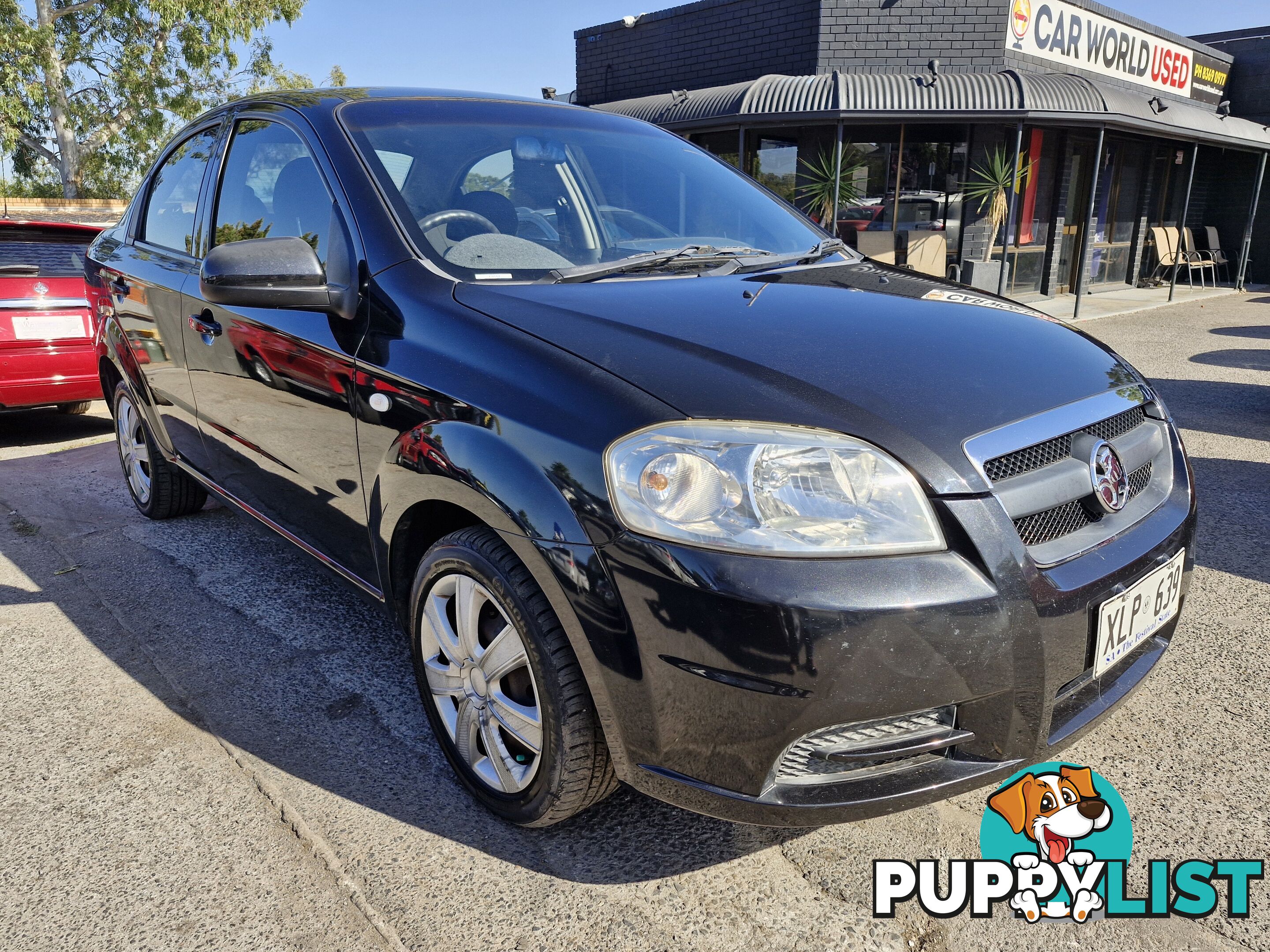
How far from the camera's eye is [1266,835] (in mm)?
2055

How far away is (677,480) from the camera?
5.38ft

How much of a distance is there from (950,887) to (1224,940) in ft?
1.67

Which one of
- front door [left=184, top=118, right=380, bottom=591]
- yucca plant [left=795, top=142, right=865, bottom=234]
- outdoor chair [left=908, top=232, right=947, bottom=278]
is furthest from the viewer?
outdoor chair [left=908, top=232, right=947, bottom=278]

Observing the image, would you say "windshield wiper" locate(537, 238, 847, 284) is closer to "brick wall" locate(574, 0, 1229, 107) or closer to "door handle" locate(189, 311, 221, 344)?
"door handle" locate(189, 311, 221, 344)

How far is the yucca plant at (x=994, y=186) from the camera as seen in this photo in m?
11.7

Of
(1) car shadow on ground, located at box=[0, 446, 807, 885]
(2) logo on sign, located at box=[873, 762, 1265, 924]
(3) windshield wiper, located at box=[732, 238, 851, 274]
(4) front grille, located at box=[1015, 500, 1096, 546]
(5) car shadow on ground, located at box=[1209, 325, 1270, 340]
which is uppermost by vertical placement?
A: (3) windshield wiper, located at box=[732, 238, 851, 274]

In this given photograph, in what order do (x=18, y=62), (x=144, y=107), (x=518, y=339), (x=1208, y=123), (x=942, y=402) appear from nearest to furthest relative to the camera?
(x=942, y=402) → (x=518, y=339) → (x=1208, y=123) → (x=18, y=62) → (x=144, y=107)

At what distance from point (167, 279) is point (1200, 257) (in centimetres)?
→ 1841

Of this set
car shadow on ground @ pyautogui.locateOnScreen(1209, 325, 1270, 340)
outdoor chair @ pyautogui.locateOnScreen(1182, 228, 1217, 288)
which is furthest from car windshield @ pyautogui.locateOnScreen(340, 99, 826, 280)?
outdoor chair @ pyautogui.locateOnScreen(1182, 228, 1217, 288)

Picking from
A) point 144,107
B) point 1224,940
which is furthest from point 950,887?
point 144,107

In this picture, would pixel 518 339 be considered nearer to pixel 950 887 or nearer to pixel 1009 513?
pixel 1009 513

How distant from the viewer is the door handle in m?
2.98

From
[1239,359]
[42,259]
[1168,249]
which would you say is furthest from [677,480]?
[1168,249]

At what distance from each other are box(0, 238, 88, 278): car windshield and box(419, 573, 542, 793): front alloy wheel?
486 centimetres
